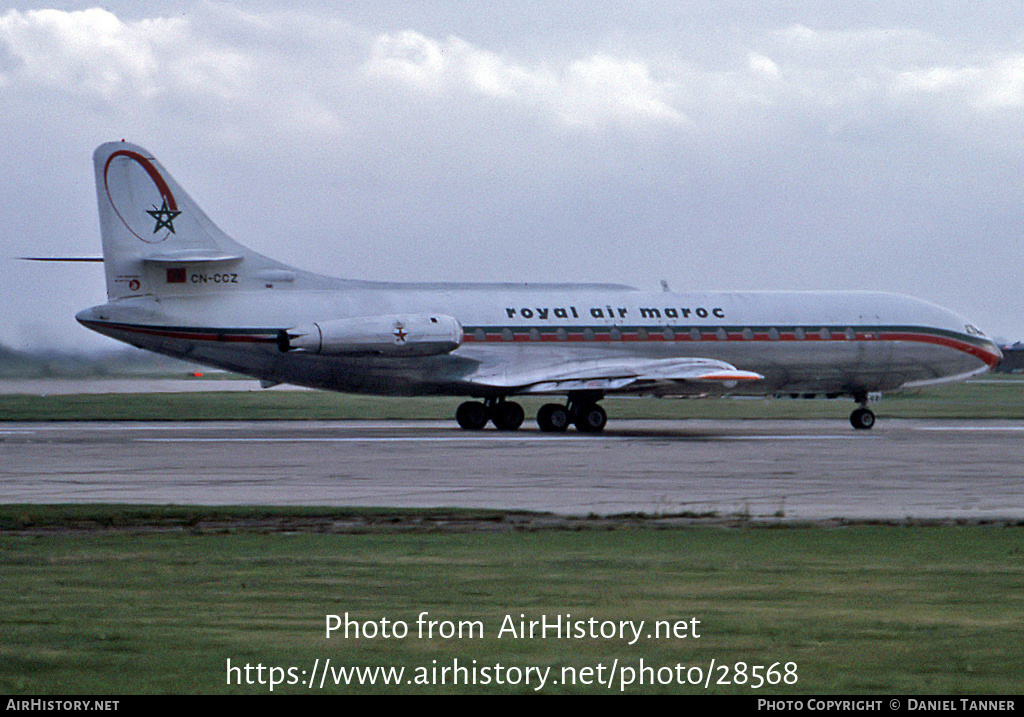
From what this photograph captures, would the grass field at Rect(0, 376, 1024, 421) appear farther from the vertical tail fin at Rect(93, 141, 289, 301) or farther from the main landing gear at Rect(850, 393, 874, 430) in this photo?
the vertical tail fin at Rect(93, 141, 289, 301)

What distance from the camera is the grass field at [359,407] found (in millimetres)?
51500

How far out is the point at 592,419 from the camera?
4022 centimetres

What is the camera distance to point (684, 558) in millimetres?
13227

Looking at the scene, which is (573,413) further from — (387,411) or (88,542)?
(88,542)

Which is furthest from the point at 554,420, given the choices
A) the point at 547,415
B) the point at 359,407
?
the point at 359,407

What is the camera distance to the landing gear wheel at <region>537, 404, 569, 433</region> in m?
40.5

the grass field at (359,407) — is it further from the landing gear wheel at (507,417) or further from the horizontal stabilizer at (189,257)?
the horizontal stabilizer at (189,257)

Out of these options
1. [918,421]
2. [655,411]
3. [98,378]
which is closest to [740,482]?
[918,421]

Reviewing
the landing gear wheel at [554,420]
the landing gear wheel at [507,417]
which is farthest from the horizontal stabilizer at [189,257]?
the landing gear wheel at [554,420]

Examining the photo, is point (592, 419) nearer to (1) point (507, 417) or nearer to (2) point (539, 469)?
(1) point (507, 417)

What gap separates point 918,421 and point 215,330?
24772 mm

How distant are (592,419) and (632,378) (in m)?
2.18

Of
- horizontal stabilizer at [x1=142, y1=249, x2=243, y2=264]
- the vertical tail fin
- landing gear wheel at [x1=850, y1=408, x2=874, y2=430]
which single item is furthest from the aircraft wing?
the vertical tail fin
